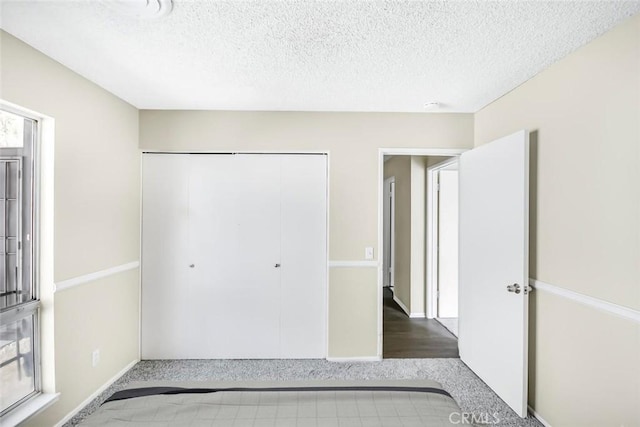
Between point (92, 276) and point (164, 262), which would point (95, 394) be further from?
point (164, 262)

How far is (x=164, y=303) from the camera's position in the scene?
10.3 feet

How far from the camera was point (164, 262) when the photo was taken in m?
3.15

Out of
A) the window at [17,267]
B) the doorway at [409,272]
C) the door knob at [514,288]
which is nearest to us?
the window at [17,267]

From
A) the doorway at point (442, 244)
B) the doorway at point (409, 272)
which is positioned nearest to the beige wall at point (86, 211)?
the doorway at point (409, 272)

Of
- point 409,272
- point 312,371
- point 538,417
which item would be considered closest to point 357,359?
point 312,371

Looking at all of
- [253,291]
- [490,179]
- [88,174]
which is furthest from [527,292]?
[88,174]

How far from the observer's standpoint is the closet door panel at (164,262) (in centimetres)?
314

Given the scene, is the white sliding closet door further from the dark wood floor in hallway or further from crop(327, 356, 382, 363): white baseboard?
the dark wood floor in hallway

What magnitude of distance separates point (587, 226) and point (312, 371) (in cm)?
237

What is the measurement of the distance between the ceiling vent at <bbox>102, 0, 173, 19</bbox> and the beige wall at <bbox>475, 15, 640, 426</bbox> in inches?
91.5

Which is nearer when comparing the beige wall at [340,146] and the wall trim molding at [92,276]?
the wall trim molding at [92,276]

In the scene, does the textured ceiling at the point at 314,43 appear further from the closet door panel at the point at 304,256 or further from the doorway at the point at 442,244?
the doorway at the point at 442,244

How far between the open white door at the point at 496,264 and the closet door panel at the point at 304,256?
1.34 m

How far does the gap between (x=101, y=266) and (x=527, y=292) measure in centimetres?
323
